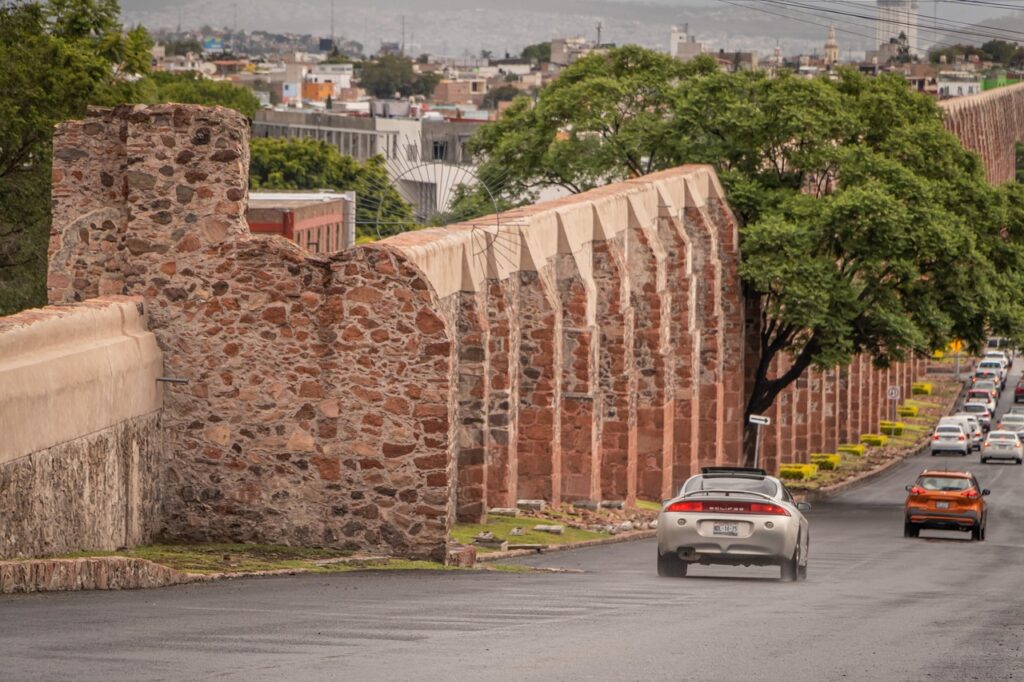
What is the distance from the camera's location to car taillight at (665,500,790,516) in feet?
74.0

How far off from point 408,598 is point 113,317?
21.4 feet

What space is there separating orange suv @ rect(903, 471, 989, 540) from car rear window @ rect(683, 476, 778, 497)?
14901mm

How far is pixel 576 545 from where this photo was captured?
99.0 feet

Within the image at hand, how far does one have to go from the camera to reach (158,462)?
75.6 ft

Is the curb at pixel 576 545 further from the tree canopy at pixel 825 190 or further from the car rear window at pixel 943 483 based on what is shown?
the tree canopy at pixel 825 190

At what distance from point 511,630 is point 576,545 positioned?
15.9 meters

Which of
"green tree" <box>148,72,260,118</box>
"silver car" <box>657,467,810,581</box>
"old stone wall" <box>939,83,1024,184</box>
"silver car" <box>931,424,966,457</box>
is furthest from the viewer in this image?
"old stone wall" <box>939,83,1024,184</box>

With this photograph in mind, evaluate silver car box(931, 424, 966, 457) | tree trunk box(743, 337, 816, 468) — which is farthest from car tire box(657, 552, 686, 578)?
silver car box(931, 424, 966, 457)

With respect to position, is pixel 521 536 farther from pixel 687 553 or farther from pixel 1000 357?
pixel 1000 357

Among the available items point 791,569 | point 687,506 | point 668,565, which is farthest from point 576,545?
point 687,506

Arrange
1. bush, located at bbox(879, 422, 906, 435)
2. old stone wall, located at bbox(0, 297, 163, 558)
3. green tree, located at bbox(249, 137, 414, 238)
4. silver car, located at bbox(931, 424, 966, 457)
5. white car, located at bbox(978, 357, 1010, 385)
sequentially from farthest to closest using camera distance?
white car, located at bbox(978, 357, 1010, 385)
green tree, located at bbox(249, 137, 414, 238)
bush, located at bbox(879, 422, 906, 435)
silver car, located at bbox(931, 424, 966, 457)
old stone wall, located at bbox(0, 297, 163, 558)

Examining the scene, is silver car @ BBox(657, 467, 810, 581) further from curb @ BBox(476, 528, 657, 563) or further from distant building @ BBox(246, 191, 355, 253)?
distant building @ BBox(246, 191, 355, 253)

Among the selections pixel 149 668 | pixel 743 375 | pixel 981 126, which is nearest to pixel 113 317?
pixel 149 668

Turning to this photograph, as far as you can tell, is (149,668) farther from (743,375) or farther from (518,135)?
(518,135)
